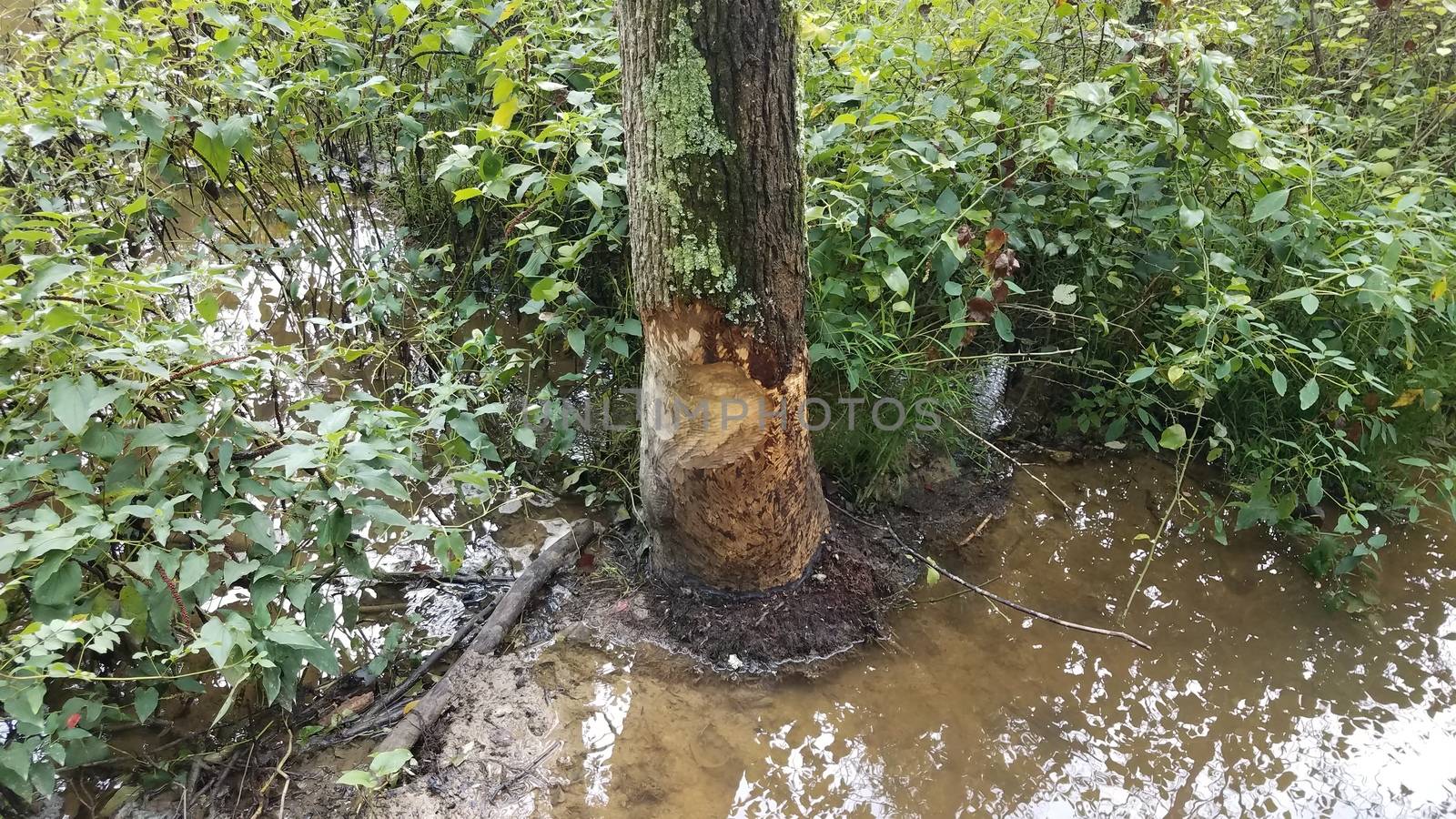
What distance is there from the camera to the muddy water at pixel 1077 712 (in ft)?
6.19

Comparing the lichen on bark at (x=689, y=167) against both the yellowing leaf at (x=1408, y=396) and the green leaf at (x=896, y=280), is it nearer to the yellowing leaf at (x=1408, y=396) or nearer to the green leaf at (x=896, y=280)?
the green leaf at (x=896, y=280)

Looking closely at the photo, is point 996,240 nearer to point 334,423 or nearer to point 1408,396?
point 1408,396

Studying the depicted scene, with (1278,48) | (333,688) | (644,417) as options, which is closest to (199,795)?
(333,688)

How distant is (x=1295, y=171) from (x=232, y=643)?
3099 mm

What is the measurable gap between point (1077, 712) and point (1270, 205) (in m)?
1.62

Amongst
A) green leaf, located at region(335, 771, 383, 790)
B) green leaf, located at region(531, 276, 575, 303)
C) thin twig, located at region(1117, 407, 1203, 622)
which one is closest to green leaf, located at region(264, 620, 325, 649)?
green leaf, located at region(335, 771, 383, 790)

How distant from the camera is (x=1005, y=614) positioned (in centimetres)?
235

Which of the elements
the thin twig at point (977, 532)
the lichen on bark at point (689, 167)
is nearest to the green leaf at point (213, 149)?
the lichen on bark at point (689, 167)

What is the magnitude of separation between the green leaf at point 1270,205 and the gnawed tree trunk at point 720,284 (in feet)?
4.85

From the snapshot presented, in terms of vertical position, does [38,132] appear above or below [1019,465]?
above

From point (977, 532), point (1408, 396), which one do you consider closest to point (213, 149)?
point (977, 532)

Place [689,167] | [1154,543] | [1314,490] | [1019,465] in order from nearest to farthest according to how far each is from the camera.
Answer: [689,167] < [1314,490] < [1154,543] < [1019,465]

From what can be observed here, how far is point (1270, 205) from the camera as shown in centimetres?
221

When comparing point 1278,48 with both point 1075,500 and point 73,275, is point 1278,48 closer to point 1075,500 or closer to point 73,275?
point 1075,500
